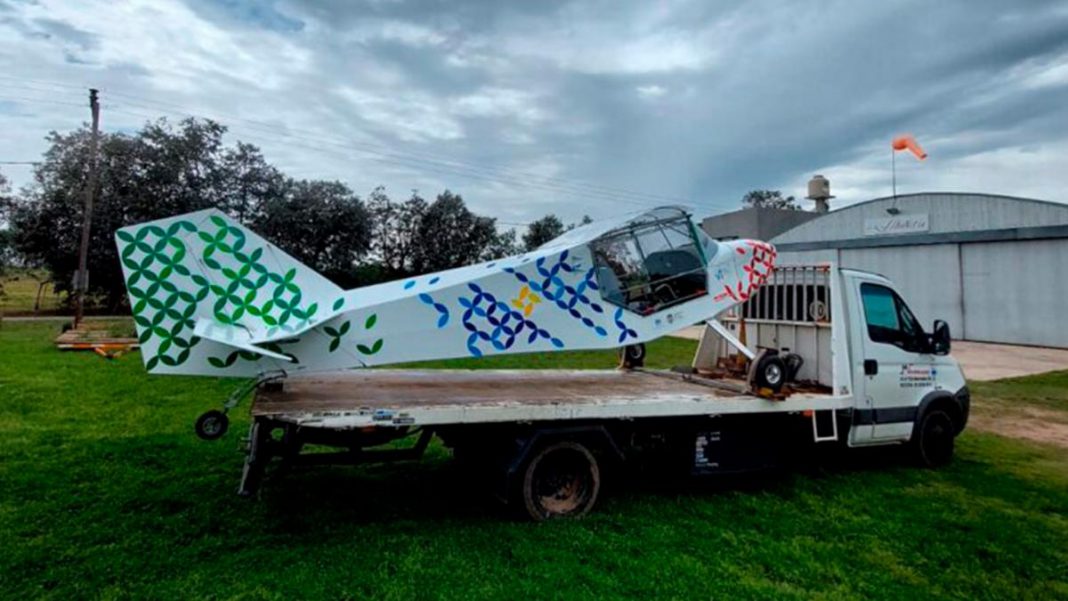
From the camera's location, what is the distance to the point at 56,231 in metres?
28.3

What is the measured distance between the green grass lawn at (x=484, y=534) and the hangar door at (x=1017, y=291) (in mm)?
15396

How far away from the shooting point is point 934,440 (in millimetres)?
6438

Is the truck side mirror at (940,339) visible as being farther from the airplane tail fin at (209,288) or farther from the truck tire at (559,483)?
the airplane tail fin at (209,288)

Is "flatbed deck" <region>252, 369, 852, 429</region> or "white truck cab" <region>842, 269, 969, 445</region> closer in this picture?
"flatbed deck" <region>252, 369, 852, 429</region>

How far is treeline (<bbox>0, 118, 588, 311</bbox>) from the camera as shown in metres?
28.2

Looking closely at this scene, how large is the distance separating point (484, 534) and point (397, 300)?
73.0 inches

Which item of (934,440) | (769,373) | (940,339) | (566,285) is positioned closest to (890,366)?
(940,339)

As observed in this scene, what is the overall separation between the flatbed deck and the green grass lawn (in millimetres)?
865

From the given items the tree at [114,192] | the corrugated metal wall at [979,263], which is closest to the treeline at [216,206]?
the tree at [114,192]

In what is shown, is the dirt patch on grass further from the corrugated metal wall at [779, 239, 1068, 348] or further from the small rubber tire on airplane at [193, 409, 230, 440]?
the corrugated metal wall at [779, 239, 1068, 348]

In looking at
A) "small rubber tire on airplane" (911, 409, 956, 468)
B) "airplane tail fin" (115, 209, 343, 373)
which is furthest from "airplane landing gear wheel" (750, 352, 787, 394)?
"airplane tail fin" (115, 209, 343, 373)

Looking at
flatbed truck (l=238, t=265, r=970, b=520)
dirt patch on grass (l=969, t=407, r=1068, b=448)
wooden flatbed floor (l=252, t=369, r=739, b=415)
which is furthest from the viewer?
dirt patch on grass (l=969, t=407, r=1068, b=448)

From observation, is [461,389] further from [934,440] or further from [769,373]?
[934,440]

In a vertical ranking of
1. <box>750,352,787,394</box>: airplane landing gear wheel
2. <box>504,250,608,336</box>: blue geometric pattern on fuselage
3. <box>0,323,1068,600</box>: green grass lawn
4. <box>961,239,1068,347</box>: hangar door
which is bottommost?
<box>0,323,1068,600</box>: green grass lawn
